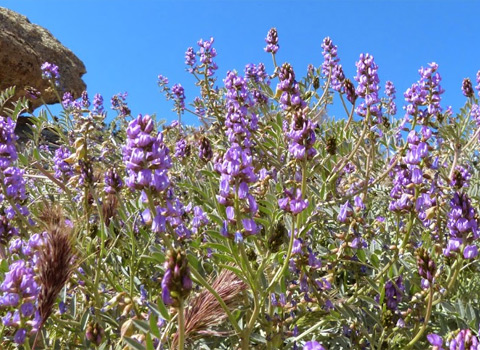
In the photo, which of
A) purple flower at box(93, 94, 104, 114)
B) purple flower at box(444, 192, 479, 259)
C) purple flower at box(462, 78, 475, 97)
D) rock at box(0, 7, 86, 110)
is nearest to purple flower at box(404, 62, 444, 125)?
purple flower at box(462, 78, 475, 97)

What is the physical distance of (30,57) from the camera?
1157 centimetres

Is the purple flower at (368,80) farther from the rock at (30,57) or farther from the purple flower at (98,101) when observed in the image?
the rock at (30,57)

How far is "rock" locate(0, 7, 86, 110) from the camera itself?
36.7ft

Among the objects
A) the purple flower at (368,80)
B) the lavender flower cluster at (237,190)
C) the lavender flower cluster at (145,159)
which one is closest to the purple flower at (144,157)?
the lavender flower cluster at (145,159)

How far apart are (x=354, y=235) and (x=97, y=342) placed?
1008 mm

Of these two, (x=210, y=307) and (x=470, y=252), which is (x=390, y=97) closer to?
(x=470, y=252)

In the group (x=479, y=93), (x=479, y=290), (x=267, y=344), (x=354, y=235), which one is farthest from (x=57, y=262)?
(x=479, y=93)

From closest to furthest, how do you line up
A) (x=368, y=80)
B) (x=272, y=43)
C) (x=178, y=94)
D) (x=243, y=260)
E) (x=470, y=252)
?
(x=243, y=260) < (x=470, y=252) < (x=368, y=80) < (x=272, y=43) < (x=178, y=94)

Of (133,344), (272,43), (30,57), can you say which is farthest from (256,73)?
(30,57)

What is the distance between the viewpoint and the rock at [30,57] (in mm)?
11180

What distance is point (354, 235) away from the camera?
80.8 inches

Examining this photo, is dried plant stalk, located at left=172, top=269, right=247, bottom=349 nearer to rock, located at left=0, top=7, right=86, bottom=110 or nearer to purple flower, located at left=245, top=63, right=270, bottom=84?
purple flower, located at left=245, top=63, right=270, bottom=84

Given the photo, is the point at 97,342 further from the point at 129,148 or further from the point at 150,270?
the point at 150,270

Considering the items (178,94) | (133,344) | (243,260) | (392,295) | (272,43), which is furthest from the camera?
A: (178,94)
